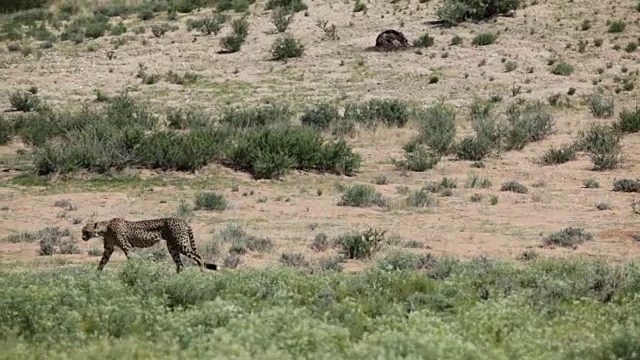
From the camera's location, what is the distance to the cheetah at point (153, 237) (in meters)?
13.9

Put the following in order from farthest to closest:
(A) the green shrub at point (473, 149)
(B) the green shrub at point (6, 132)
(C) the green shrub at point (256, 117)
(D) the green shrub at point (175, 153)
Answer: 1. (C) the green shrub at point (256, 117)
2. (B) the green shrub at point (6, 132)
3. (A) the green shrub at point (473, 149)
4. (D) the green shrub at point (175, 153)

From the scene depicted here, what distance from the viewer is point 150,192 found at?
837 inches

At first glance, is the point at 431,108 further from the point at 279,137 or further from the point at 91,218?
the point at 91,218

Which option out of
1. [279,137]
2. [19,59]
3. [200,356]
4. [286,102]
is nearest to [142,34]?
[19,59]

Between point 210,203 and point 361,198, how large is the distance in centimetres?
278

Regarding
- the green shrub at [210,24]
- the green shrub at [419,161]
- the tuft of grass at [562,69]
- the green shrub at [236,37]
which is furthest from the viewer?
the green shrub at [210,24]

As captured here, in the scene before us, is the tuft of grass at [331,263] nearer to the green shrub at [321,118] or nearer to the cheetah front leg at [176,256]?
the cheetah front leg at [176,256]

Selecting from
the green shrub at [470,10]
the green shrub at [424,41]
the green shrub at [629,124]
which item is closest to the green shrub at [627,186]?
the green shrub at [629,124]

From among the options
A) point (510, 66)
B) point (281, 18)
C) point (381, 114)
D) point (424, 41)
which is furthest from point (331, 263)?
point (281, 18)

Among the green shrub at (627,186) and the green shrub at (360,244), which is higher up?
the green shrub at (360,244)

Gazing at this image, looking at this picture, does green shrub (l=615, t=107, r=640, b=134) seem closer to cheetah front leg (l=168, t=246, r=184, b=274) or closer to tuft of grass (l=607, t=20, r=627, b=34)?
tuft of grass (l=607, t=20, r=627, b=34)

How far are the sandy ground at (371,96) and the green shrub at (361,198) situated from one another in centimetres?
33

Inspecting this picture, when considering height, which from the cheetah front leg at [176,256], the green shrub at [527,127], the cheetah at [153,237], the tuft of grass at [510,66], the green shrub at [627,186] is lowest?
the tuft of grass at [510,66]

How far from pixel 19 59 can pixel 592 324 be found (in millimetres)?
34124
